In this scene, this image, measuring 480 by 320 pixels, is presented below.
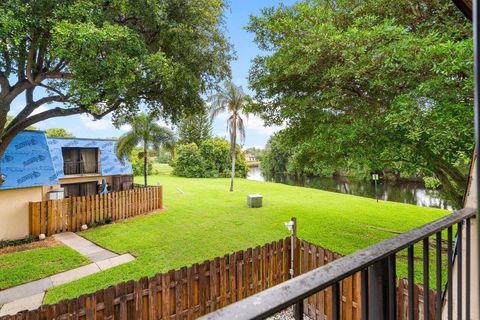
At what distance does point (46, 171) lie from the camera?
885 centimetres

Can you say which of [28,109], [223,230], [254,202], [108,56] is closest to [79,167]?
[28,109]

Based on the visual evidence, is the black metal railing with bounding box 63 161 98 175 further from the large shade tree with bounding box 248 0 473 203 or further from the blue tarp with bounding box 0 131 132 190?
the large shade tree with bounding box 248 0 473 203

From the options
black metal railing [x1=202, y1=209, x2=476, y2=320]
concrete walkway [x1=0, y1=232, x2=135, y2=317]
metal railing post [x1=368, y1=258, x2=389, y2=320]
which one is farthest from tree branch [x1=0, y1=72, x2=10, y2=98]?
metal railing post [x1=368, y1=258, x2=389, y2=320]

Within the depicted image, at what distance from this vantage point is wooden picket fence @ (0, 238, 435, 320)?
2922 millimetres

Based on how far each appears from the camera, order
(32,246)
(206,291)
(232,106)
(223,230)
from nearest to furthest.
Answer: (206,291), (32,246), (223,230), (232,106)

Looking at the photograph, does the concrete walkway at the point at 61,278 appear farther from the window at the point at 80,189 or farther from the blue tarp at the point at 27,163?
the window at the point at 80,189

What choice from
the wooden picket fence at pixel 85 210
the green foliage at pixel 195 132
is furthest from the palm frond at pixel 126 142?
the green foliage at pixel 195 132

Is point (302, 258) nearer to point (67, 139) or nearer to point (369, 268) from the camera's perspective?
point (369, 268)

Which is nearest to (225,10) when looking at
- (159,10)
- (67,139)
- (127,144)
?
(159,10)

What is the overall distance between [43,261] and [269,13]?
758cm

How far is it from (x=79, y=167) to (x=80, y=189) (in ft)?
3.64

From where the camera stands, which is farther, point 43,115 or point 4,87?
point 43,115

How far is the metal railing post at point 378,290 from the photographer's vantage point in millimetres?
892

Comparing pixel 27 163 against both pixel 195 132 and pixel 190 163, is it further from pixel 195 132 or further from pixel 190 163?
pixel 195 132
